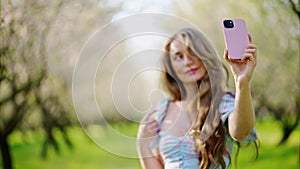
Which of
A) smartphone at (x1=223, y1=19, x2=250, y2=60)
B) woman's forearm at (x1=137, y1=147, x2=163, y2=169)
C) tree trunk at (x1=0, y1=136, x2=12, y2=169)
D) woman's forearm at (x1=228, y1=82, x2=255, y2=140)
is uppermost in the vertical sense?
smartphone at (x1=223, y1=19, x2=250, y2=60)

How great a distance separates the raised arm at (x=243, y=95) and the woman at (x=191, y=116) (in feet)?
0.45

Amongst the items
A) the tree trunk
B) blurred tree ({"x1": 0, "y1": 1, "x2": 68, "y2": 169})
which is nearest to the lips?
blurred tree ({"x1": 0, "y1": 1, "x2": 68, "y2": 169})

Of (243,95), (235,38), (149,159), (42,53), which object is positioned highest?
(235,38)

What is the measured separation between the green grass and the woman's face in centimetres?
539

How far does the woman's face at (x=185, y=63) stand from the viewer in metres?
2.14

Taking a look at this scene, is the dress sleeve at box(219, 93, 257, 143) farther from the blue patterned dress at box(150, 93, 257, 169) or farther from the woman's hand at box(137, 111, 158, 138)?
the woman's hand at box(137, 111, 158, 138)

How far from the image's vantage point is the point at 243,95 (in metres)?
1.74

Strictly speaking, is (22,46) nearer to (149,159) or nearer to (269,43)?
(149,159)

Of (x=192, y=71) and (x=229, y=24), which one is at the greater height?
(x=229, y=24)

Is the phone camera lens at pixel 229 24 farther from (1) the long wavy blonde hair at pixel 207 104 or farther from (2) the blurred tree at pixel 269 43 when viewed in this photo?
(2) the blurred tree at pixel 269 43

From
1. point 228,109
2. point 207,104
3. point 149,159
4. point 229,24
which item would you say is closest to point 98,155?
point 149,159

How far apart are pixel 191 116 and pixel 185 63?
191 millimetres

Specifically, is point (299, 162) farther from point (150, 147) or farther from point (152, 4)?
point (150, 147)

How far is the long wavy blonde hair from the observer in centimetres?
208
